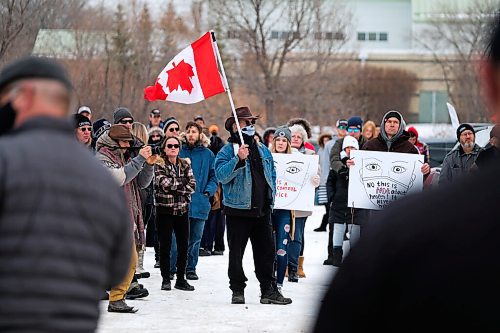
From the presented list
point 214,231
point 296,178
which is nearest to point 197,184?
point 296,178

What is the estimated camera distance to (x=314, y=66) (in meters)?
49.7

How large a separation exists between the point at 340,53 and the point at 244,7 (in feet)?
34.7

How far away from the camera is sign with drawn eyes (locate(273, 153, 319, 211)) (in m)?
12.4

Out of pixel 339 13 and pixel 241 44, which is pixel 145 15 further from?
pixel 339 13

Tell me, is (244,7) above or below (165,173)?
above

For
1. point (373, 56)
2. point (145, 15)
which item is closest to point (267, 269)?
point (145, 15)

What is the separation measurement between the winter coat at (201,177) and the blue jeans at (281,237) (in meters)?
1.02

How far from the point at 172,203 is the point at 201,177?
1.62 meters

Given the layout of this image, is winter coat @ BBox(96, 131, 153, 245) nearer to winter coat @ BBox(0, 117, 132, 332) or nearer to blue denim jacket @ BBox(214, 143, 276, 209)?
blue denim jacket @ BBox(214, 143, 276, 209)

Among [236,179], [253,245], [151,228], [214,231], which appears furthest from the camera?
[214,231]

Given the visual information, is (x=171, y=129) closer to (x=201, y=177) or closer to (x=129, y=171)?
(x=201, y=177)

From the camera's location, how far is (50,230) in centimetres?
372

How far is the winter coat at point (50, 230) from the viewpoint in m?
3.67

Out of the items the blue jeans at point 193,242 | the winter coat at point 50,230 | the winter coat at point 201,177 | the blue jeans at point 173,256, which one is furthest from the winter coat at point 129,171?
the winter coat at point 50,230
